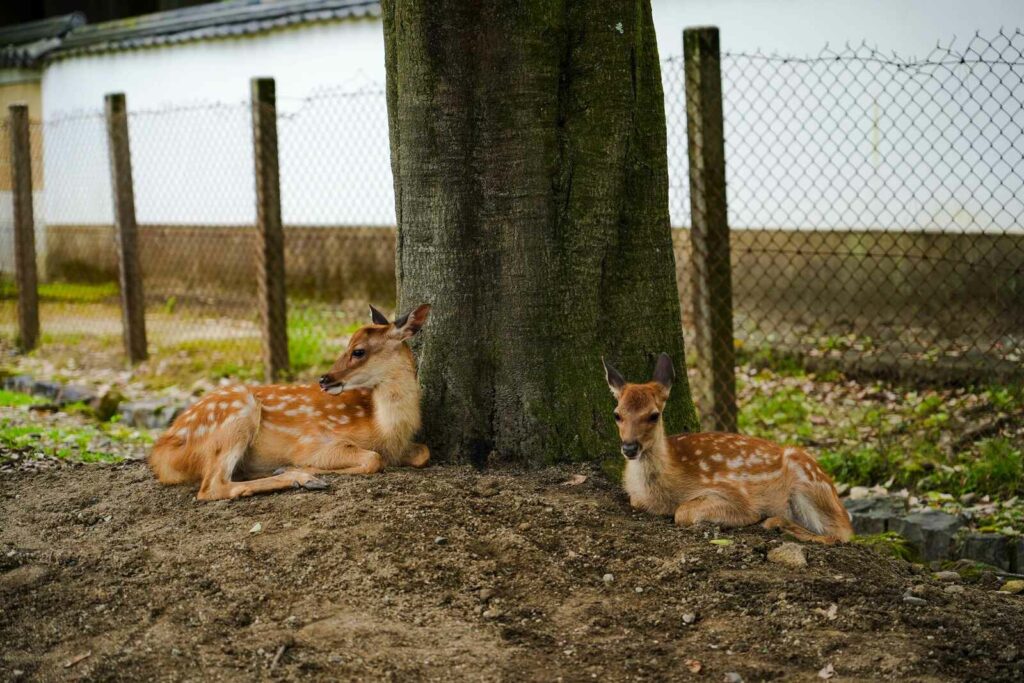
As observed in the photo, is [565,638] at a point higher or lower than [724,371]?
lower

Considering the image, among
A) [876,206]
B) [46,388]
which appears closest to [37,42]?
[46,388]

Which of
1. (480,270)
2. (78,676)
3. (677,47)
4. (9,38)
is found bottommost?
(78,676)

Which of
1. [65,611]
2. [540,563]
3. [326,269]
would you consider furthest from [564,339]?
[326,269]

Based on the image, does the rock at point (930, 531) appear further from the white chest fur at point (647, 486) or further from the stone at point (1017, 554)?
the white chest fur at point (647, 486)

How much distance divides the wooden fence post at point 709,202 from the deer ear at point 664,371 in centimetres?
174

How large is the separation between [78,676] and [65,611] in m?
0.50

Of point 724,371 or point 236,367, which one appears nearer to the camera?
point 724,371

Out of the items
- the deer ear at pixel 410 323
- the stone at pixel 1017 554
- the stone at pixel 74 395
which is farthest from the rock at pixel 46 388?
the stone at pixel 1017 554

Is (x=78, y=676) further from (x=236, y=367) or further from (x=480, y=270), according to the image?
(x=236, y=367)

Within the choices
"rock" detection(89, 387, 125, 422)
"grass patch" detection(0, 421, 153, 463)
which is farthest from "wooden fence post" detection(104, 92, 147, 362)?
"grass patch" detection(0, 421, 153, 463)

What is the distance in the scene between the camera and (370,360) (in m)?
5.57

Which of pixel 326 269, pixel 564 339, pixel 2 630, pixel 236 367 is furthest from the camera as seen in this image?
pixel 326 269

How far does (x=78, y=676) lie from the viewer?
391 cm

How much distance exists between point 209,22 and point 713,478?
11139 mm
